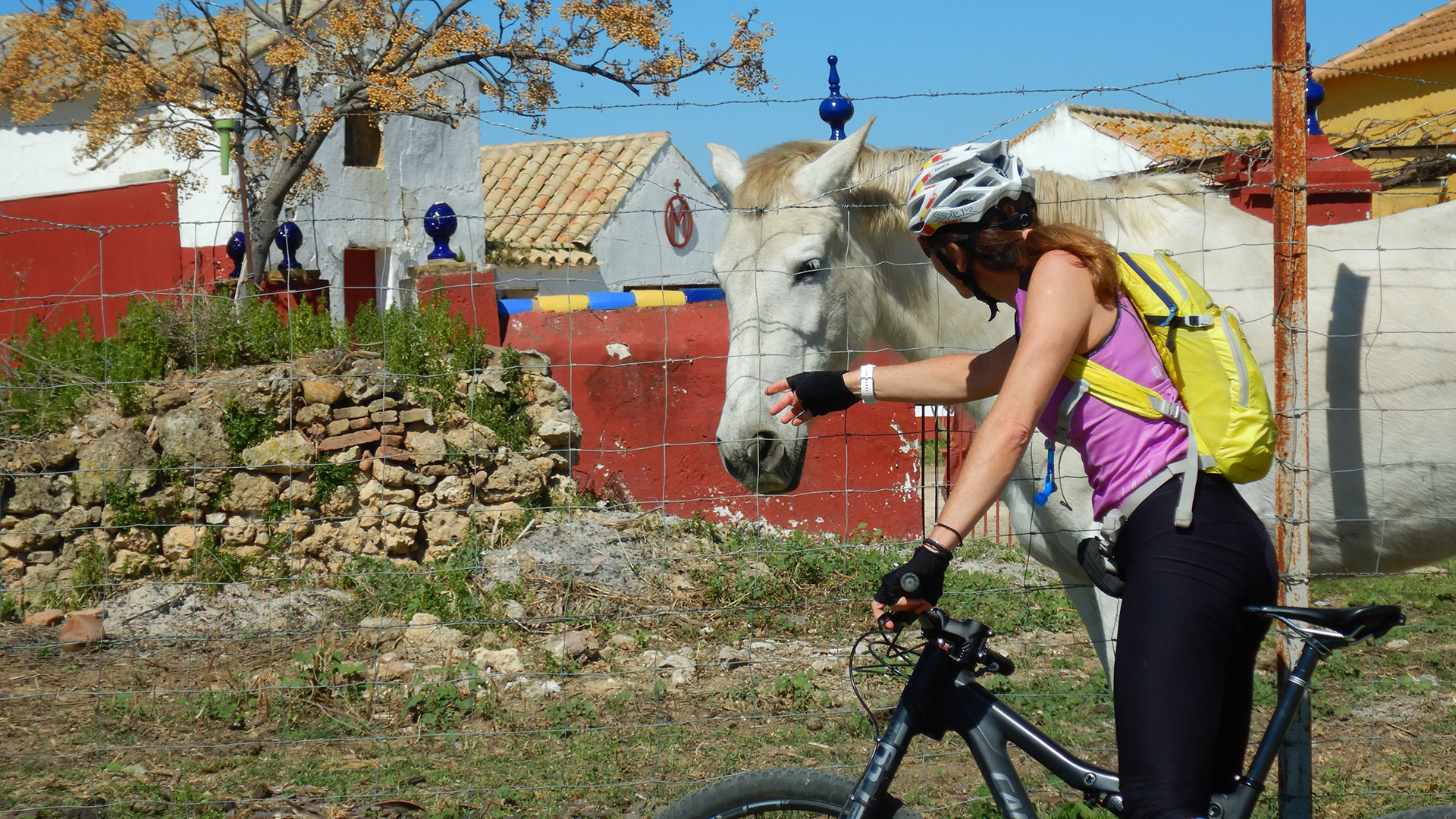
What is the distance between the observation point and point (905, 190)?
3.39 metres

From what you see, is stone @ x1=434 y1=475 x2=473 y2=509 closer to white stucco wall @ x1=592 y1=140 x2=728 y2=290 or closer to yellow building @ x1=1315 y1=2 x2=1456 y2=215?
white stucco wall @ x1=592 y1=140 x2=728 y2=290

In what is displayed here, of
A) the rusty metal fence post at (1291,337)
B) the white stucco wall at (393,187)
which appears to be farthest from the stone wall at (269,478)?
the white stucco wall at (393,187)

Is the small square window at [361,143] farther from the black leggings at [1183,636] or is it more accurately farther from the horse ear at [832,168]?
the black leggings at [1183,636]

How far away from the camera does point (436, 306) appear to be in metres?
7.47

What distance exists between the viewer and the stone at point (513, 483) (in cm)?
696

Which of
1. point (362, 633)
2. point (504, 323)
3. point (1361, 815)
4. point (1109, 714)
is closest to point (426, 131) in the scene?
point (504, 323)

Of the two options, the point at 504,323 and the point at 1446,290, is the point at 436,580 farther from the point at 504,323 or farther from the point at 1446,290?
the point at 1446,290

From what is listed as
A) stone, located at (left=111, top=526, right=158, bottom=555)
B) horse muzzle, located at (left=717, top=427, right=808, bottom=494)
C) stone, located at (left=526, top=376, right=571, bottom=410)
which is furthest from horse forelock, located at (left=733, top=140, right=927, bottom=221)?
stone, located at (left=111, top=526, right=158, bottom=555)

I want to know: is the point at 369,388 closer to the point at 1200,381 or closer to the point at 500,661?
the point at 500,661

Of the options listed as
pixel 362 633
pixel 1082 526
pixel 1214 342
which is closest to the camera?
pixel 1214 342

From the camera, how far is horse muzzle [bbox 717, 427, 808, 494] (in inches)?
126

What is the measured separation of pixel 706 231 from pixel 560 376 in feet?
51.8

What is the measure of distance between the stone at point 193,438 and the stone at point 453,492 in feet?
4.11

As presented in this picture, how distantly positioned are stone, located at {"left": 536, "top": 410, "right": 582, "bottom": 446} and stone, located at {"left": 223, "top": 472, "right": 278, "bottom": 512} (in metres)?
1.78
